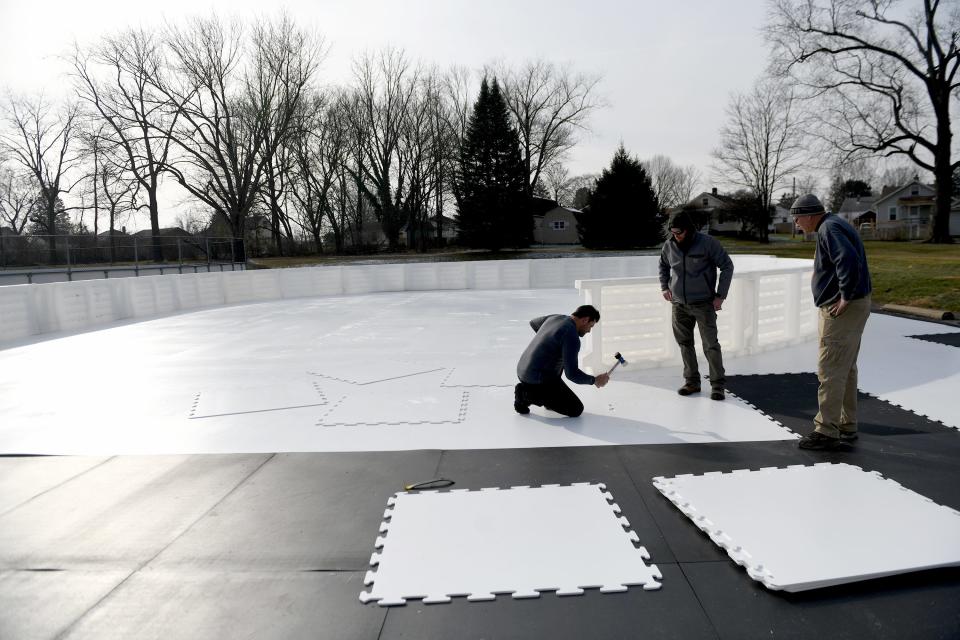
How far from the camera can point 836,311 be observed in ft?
12.8

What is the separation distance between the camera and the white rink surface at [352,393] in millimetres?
4719

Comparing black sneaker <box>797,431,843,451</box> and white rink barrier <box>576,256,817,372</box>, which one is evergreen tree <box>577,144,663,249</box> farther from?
black sneaker <box>797,431,843,451</box>

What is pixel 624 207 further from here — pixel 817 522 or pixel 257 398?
pixel 817 522

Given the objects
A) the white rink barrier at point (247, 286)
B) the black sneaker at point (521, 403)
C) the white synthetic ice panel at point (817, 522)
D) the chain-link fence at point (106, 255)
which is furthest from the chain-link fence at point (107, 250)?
the white synthetic ice panel at point (817, 522)

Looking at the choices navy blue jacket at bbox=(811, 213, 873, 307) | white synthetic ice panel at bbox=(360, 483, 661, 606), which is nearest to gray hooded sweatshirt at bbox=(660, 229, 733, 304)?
navy blue jacket at bbox=(811, 213, 873, 307)

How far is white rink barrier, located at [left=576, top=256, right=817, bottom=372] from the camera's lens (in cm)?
664

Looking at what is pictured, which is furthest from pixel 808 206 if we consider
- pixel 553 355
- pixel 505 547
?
pixel 505 547

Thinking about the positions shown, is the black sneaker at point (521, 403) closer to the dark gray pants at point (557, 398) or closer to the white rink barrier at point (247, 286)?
the dark gray pants at point (557, 398)

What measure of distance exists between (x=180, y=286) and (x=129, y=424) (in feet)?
39.0

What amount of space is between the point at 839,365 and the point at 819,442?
0.60 metres

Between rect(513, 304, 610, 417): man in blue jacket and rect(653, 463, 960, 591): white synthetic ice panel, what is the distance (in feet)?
4.75

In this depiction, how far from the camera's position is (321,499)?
359cm

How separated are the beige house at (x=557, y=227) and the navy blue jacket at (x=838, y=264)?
55.7 metres

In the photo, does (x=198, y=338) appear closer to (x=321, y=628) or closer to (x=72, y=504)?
(x=72, y=504)
